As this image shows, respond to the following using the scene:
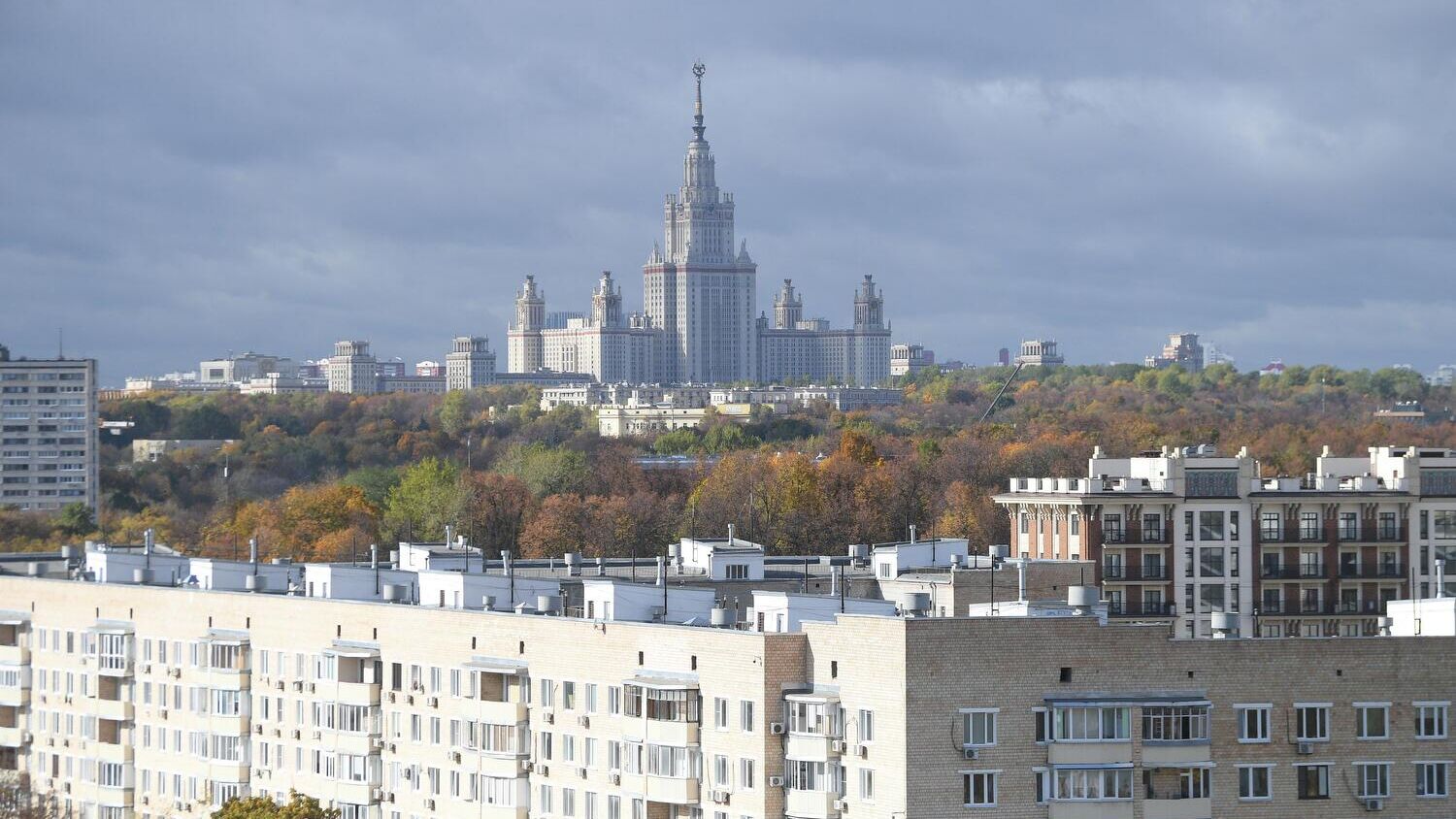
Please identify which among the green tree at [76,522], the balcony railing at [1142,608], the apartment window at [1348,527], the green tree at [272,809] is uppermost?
the apartment window at [1348,527]

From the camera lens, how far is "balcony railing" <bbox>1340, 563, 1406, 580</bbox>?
7438 cm

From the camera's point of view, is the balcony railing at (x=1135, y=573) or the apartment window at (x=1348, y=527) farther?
the balcony railing at (x=1135, y=573)

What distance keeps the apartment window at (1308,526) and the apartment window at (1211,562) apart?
231cm

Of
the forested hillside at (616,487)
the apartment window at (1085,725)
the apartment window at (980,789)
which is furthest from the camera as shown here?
the forested hillside at (616,487)

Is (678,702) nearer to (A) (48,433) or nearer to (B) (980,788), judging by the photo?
(B) (980,788)

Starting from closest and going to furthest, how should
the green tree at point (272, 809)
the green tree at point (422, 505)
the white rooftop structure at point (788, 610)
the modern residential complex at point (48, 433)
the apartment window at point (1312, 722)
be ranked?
1. the apartment window at point (1312, 722)
2. the white rooftop structure at point (788, 610)
3. the green tree at point (272, 809)
4. the green tree at point (422, 505)
5. the modern residential complex at point (48, 433)

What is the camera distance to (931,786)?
35156mm

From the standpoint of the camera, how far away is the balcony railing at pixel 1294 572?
244 feet

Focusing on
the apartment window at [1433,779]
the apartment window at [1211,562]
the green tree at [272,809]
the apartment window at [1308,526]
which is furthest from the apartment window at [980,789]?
the apartment window at [1308,526]

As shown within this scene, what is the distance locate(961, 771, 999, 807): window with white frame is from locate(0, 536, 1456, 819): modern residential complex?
4 centimetres

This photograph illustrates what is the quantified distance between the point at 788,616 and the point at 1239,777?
757 centimetres

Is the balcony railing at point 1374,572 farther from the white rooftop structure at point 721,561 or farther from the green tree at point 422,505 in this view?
the green tree at point 422,505

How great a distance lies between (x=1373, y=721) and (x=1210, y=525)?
39347mm

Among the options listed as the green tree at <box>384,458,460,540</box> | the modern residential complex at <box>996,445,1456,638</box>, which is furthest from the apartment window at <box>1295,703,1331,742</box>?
the green tree at <box>384,458,460,540</box>
